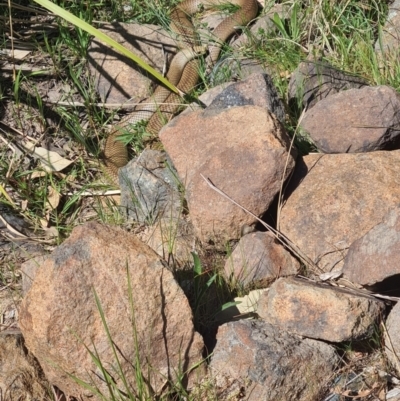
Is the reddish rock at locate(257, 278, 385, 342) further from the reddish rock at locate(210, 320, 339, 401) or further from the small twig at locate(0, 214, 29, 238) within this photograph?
the small twig at locate(0, 214, 29, 238)

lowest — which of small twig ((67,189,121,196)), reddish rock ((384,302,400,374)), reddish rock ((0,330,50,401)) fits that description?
small twig ((67,189,121,196))

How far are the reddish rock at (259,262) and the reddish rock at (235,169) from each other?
4.4 inches

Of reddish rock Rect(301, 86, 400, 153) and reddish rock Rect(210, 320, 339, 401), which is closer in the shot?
reddish rock Rect(210, 320, 339, 401)

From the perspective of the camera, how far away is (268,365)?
9.96 ft

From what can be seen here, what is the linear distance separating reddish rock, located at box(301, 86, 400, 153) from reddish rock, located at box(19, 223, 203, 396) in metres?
1.38

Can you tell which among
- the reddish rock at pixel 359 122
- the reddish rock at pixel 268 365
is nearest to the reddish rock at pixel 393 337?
the reddish rock at pixel 268 365

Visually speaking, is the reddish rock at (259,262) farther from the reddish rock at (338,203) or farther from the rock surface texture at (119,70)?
the rock surface texture at (119,70)

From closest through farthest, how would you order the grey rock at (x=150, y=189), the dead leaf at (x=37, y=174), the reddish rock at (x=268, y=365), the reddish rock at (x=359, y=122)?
the reddish rock at (x=268, y=365), the reddish rock at (x=359, y=122), the grey rock at (x=150, y=189), the dead leaf at (x=37, y=174)

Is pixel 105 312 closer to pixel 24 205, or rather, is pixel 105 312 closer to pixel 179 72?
pixel 24 205

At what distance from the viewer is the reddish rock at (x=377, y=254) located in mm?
3145

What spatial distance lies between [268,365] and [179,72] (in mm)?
2810

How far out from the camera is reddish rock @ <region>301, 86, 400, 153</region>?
12.9ft

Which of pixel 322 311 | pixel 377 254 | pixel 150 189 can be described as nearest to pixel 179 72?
pixel 150 189

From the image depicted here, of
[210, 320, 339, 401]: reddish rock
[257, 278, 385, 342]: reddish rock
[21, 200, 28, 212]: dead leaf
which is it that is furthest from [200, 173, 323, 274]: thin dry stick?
[21, 200, 28, 212]: dead leaf
